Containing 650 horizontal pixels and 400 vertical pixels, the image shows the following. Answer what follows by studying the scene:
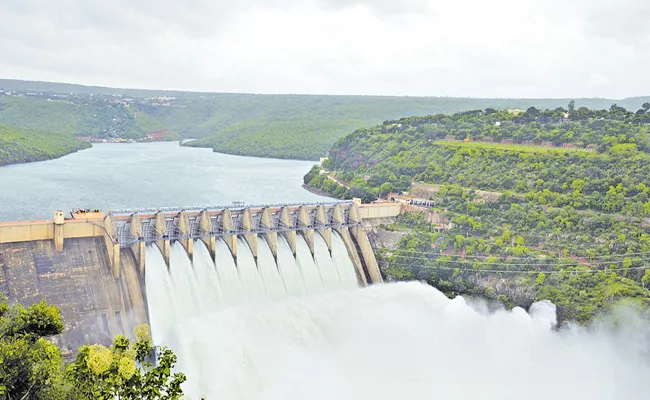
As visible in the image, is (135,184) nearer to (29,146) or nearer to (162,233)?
(29,146)

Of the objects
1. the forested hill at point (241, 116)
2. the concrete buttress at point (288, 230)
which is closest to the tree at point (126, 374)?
the concrete buttress at point (288, 230)

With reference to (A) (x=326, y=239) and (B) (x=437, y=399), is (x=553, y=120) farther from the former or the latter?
(B) (x=437, y=399)

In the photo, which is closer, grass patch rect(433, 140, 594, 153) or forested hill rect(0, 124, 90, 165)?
grass patch rect(433, 140, 594, 153)

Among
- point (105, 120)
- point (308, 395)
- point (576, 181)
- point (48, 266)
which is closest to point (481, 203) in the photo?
point (576, 181)

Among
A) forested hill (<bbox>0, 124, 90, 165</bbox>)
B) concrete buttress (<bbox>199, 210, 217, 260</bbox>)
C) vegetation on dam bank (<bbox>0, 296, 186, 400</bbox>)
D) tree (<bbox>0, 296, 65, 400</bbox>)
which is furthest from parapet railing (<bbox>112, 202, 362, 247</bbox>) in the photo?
forested hill (<bbox>0, 124, 90, 165</bbox>)

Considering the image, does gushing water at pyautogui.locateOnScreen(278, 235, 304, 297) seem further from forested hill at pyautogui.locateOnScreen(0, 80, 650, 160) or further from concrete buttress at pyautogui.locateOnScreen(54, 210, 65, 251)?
forested hill at pyautogui.locateOnScreen(0, 80, 650, 160)

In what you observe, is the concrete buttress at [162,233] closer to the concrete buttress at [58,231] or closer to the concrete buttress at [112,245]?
the concrete buttress at [112,245]
